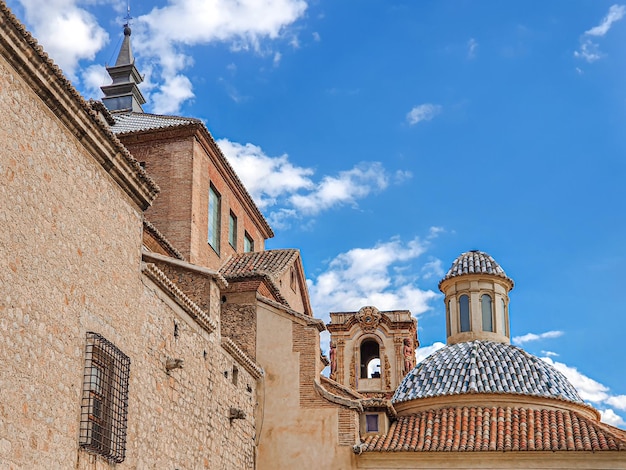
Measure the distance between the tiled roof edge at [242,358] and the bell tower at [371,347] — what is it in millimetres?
23747

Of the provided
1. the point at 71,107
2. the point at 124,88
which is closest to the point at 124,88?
the point at 124,88

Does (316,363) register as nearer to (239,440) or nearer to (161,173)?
(239,440)

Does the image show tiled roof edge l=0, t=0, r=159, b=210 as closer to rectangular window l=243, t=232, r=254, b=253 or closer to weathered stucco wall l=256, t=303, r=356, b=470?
weathered stucco wall l=256, t=303, r=356, b=470

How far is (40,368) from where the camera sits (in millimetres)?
9852

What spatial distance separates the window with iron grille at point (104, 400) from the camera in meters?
10.9

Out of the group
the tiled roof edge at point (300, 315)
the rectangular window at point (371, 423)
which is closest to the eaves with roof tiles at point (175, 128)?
the tiled roof edge at point (300, 315)

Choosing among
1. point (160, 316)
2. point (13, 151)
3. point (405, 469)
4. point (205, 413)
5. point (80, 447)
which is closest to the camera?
point (13, 151)

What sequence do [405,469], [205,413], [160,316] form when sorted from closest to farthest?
[160,316] < [205,413] < [405,469]

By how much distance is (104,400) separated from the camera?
448 inches

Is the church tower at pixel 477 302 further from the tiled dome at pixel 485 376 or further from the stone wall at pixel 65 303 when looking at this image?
the stone wall at pixel 65 303

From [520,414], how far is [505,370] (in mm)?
1747

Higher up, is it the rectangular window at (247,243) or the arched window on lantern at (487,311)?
the rectangular window at (247,243)

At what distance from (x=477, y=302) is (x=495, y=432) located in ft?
19.8

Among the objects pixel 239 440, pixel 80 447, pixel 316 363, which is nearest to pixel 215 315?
pixel 239 440
